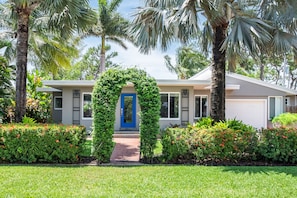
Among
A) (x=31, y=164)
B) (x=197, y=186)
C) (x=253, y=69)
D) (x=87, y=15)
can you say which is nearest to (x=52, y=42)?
(x=87, y=15)

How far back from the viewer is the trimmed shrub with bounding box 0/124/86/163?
766 cm

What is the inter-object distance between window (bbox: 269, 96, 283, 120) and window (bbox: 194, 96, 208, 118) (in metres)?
6.16

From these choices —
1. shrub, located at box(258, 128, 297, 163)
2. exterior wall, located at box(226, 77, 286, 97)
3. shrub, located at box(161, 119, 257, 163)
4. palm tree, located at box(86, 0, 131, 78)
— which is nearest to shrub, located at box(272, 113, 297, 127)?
exterior wall, located at box(226, 77, 286, 97)

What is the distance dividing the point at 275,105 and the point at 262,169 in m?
15.0

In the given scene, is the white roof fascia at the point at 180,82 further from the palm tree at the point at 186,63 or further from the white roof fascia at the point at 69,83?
the palm tree at the point at 186,63

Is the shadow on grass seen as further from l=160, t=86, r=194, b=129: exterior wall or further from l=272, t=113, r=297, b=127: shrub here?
l=272, t=113, r=297, b=127: shrub

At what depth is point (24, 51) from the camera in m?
10.1

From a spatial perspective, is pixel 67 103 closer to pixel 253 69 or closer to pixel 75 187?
pixel 75 187

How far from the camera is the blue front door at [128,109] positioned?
1636 centimetres

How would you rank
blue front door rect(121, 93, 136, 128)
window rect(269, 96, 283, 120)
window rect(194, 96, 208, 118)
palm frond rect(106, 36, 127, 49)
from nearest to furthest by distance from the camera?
blue front door rect(121, 93, 136, 128)
window rect(194, 96, 208, 118)
window rect(269, 96, 283, 120)
palm frond rect(106, 36, 127, 49)

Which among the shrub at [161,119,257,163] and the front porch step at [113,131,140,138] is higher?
the shrub at [161,119,257,163]

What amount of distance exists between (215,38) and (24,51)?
23.8ft

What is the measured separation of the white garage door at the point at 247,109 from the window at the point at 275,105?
1.43 meters

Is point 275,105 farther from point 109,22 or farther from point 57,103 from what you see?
point 57,103
